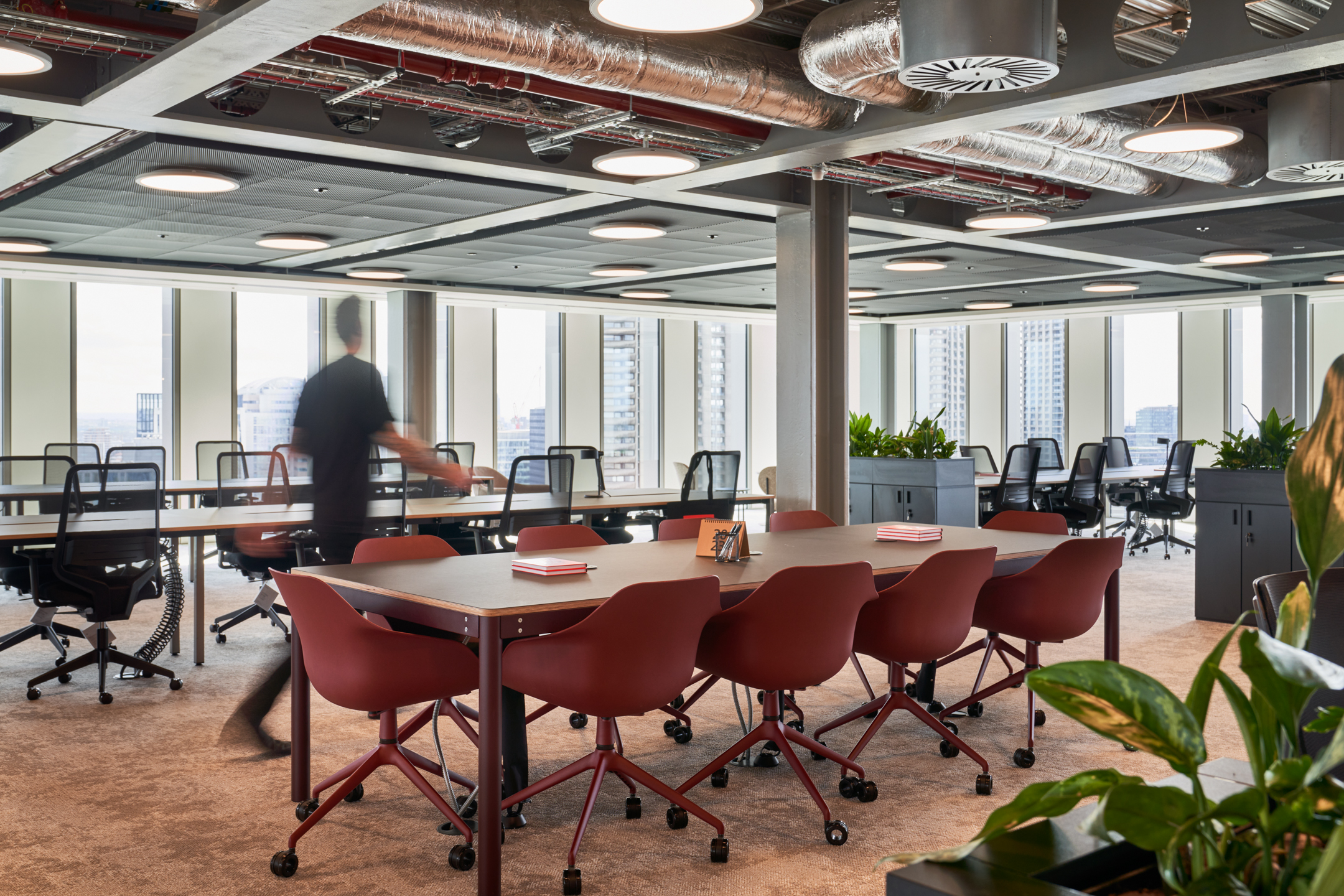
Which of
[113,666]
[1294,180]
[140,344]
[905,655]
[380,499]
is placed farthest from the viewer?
[140,344]

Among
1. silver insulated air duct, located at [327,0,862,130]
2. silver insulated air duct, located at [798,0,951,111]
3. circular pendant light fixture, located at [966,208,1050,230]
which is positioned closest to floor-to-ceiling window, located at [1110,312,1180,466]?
circular pendant light fixture, located at [966,208,1050,230]

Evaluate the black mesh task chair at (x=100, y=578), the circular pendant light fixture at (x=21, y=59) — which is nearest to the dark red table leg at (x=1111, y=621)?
the black mesh task chair at (x=100, y=578)

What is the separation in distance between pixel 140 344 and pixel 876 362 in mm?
10085

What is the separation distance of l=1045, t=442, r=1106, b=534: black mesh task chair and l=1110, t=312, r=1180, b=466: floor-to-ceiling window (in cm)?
485

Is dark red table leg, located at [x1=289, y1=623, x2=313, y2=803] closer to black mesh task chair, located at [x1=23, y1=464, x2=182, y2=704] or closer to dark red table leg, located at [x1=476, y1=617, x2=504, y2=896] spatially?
dark red table leg, located at [x1=476, y1=617, x2=504, y2=896]

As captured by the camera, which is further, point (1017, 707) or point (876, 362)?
point (876, 362)

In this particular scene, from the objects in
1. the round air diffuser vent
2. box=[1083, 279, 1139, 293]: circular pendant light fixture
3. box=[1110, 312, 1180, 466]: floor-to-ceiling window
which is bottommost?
box=[1110, 312, 1180, 466]: floor-to-ceiling window

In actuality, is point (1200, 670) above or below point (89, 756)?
above

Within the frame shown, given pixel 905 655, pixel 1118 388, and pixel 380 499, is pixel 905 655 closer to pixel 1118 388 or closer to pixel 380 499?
pixel 380 499

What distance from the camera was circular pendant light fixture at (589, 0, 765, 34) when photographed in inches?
140

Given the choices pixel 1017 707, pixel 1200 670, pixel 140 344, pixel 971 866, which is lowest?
pixel 1017 707

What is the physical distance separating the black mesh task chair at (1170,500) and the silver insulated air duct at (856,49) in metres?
7.20

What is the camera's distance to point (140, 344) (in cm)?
1228

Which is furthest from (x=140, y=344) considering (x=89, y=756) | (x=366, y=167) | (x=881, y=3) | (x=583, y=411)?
(x=881, y=3)
